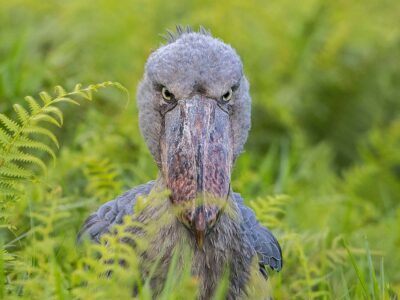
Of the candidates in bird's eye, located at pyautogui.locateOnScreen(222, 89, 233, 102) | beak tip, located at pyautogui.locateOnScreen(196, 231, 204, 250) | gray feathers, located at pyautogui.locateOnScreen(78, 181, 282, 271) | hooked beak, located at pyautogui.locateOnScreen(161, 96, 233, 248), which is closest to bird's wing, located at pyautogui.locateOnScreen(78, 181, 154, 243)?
gray feathers, located at pyautogui.locateOnScreen(78, 181, 282, 271)

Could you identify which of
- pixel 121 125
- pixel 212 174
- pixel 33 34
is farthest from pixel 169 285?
pixel 33 34

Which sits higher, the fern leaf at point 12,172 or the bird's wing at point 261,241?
the fern leaf at point 12,172

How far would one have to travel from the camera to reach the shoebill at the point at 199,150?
435 cm

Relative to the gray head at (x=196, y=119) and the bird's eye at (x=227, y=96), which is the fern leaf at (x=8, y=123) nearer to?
the gray head at (x=196, y=119)

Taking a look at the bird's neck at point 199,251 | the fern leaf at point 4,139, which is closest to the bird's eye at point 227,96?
the bird's neck at point 199,251

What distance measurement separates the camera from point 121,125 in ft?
23.0

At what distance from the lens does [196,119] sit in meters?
4.46

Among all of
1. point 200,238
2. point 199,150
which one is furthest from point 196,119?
point 200,238

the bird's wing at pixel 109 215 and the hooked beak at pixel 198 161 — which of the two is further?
the bird's wing at pixel 109 215

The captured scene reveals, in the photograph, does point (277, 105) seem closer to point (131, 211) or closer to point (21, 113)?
point (131, 211)

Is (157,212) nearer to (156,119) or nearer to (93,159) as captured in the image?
(156,119)

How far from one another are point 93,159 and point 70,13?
3222 mm

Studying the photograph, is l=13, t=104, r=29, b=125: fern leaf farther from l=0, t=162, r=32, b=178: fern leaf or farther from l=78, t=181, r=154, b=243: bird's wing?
l=78, t=181, r=154, b=243: bird's wing

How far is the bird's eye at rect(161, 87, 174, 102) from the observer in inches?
182
